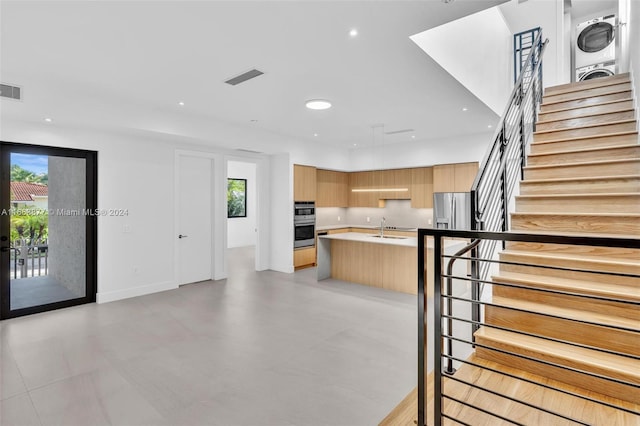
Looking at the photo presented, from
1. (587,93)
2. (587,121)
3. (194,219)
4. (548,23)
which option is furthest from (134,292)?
(548,23)

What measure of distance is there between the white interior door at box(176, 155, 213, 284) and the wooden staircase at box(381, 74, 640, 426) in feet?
16.8

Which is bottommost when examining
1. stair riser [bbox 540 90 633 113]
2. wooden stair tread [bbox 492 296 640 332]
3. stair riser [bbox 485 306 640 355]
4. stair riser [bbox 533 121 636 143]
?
stair riser [bbox 485 306 640 355]

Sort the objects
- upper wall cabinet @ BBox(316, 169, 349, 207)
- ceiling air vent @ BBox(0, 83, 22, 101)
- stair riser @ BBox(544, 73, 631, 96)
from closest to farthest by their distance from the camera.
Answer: ceiling air vent @ BBox(0, 83, 22, 101), stair riser @ BBox(544, 73, 631, 96), upper wall cabinet @ BBox(316, 169, 349, 207)

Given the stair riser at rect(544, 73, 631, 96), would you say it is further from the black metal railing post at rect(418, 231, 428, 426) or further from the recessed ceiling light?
the black metal railing post at rect(418, 231, 428, 426)

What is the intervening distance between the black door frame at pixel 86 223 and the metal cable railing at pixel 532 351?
513 centimetres

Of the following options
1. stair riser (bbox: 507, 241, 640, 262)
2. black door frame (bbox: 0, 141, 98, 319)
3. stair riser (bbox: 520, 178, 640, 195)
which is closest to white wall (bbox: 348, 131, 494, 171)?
stair riser (bbox: 520, 178, 640, 195)

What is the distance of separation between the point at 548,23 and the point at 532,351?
22.6ft

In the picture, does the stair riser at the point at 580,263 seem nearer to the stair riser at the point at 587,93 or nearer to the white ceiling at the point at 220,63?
the white ceiling at the point at 220,63

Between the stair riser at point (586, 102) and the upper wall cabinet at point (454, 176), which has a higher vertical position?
the stair riser at point (586, 102)

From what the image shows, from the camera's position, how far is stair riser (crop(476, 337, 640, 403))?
1.72 meters

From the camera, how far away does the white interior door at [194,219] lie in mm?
6125

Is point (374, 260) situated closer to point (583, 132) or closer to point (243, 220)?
point (583, 132)

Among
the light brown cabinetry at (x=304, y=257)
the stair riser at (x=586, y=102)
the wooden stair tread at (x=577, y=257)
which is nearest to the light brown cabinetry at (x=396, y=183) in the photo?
the light brown cabinetry at (x=304, y=257)

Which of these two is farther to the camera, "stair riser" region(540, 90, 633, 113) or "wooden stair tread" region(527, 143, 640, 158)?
"stair riser" region(540, 90, 633, 113)
